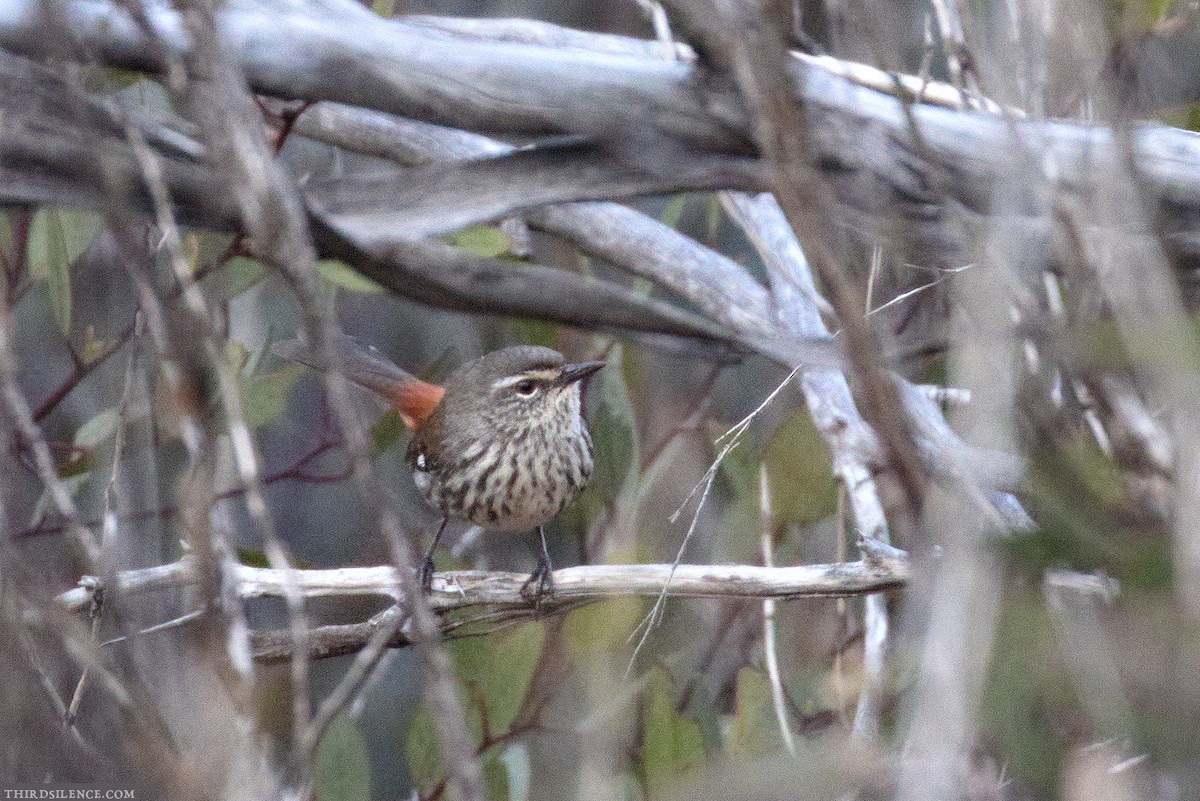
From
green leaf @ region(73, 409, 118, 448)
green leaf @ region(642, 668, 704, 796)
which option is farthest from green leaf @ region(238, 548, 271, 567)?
green leaf @ region(642, 668, 704, 796)

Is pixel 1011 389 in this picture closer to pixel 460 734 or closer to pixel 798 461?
pixel 460 734

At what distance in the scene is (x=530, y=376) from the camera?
4.20 meters

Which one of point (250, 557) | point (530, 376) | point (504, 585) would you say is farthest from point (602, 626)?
point (530, 376)

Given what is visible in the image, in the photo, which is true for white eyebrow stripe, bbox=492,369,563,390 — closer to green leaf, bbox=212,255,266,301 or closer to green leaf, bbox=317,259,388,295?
green leaf, bbox=317,259,388,295

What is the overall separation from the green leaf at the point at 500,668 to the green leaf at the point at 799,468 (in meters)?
0.67

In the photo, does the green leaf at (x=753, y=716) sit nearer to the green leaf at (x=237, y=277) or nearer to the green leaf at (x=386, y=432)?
the green leaf at (x=386, y=432)

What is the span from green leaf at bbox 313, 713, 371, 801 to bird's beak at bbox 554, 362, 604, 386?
1266 millimetres

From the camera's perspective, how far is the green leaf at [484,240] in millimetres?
3457

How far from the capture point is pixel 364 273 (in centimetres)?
178

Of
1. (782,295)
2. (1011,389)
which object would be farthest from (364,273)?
(782,295)

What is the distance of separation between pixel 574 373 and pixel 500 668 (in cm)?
112

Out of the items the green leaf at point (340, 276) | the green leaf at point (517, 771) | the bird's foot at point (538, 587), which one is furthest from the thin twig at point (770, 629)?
the green leaf at point (340, 276)

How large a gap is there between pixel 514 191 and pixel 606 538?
2163 mm

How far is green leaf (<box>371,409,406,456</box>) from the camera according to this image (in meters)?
4.21
